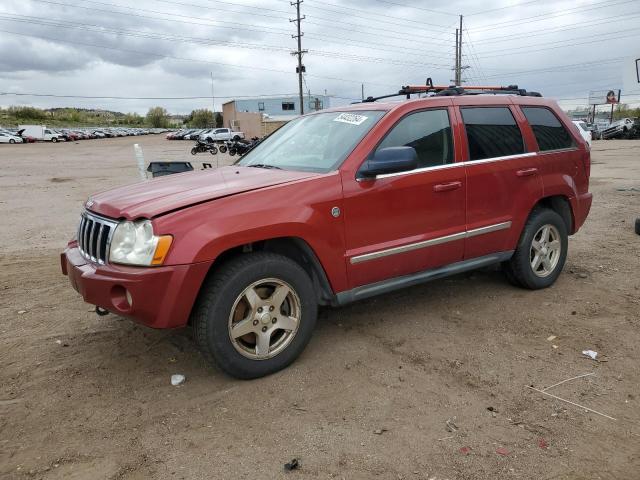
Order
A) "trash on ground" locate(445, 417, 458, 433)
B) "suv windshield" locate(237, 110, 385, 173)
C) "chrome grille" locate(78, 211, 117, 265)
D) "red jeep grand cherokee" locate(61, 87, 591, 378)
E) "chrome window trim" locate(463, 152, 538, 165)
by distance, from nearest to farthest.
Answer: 1. "trash on ground" locate(445, 417, 458, 433)
2. "red jeep grand cherokee" locate(61, 87, 591, 378)
3. "chrome grille" locate(78, 211, 117, 265)
4. "suv windshield" locate(237, 110, 385, 173)
5. "chrome window trim" locate(463, 152, 538, 165)

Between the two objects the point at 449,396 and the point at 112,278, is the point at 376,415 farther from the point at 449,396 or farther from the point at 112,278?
the point at 112,278

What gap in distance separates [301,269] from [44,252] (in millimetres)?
4883

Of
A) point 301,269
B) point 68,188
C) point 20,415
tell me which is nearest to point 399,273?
point 301,269

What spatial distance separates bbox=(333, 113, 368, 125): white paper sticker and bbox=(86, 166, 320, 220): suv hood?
69 centimetres

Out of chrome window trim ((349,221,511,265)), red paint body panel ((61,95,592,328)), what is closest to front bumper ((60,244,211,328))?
red paint body panel ((61,95,592,328))

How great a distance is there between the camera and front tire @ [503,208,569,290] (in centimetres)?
484

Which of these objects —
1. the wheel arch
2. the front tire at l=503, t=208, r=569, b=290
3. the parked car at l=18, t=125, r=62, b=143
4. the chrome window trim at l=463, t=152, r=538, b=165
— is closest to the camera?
the wheel arch

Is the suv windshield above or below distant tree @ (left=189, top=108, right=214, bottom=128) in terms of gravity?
below

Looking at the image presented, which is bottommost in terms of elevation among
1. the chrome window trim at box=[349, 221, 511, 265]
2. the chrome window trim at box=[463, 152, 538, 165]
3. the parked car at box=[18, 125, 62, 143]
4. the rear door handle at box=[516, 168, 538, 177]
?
the chrome window trim at box=[349, 221, 511, 265]

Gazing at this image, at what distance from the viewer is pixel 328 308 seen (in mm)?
4762

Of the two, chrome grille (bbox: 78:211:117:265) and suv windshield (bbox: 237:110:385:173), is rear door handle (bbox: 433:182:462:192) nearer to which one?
suv windshield (bbox: 237:110:385:173)

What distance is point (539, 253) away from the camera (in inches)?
197

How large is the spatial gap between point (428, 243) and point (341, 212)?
2.83 ft

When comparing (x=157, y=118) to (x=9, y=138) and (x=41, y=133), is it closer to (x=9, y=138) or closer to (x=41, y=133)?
(x=41, y=133)
